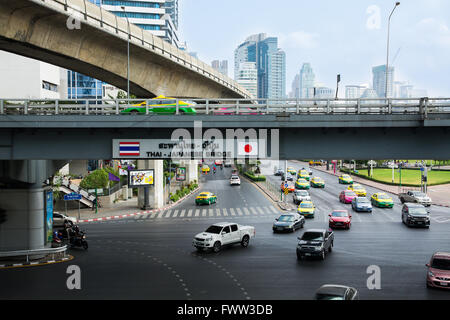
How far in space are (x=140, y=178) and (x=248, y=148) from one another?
77.1 feet

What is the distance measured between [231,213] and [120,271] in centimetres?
2014

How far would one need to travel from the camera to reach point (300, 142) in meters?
19.9

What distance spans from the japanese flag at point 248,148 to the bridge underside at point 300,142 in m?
1.11

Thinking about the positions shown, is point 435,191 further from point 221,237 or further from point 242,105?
point 242,105

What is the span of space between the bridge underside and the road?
207 inches

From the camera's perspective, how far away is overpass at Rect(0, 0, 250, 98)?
22.0 metres

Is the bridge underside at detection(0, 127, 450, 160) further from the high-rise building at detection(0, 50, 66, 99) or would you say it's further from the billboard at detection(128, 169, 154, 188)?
the high-rise building at detection(0, 50, 66, 99)

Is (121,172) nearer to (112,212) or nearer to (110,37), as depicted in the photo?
(112,212)

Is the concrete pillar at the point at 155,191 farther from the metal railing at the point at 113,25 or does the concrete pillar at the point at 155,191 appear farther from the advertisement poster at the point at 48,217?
the advertisement poster at the point at 48,217

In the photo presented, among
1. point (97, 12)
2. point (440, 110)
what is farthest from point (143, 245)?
point (440, 110)

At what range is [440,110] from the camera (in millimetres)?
19422

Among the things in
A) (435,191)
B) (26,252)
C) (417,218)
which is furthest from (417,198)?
(26,252)

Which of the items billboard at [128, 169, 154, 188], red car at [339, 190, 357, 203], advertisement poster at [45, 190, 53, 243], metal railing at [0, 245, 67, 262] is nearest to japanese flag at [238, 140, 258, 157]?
metal railing at [0, 245, 67, 262]
